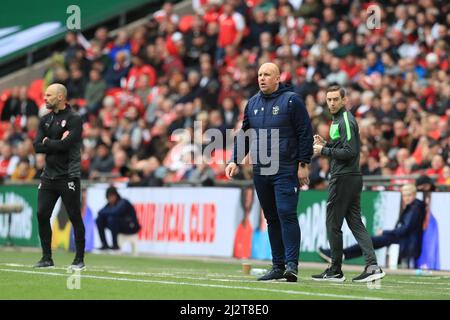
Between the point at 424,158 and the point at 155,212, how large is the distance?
5.71 meters

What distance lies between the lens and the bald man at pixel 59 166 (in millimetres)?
14891

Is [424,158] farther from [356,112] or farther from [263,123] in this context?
[263,123]

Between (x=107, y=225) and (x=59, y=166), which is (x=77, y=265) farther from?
(x=107, y=225)

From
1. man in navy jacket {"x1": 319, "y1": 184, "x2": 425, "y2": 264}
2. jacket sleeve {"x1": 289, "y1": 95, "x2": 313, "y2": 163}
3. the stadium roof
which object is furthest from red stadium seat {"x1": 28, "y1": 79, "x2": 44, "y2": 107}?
jacket sleeve {"x1": 289, "y1": 95, "x2": 313, "y2": 163}

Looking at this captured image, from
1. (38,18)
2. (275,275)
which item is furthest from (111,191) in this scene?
(38,18)

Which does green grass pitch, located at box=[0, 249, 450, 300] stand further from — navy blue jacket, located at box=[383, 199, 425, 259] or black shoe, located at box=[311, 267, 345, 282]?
navy blue jacket, located at box=[383, 199, 425, 259]

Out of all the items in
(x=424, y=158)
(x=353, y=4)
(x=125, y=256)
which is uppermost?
(x=353, y=4)

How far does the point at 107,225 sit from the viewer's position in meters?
23.2

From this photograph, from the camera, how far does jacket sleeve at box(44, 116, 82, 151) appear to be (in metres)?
14.8

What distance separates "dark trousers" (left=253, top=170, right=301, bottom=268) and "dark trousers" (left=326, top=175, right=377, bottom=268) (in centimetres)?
84

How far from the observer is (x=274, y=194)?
1327cm

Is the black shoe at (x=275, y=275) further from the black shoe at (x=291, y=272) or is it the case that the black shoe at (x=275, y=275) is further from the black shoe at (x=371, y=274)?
the black shoe at (x=371, y=274)

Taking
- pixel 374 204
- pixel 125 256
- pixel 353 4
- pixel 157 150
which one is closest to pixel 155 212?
pixel 125 256

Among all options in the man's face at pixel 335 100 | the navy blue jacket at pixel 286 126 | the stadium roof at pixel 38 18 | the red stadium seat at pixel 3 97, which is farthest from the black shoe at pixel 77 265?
the stadium roof at pixel 38 18
